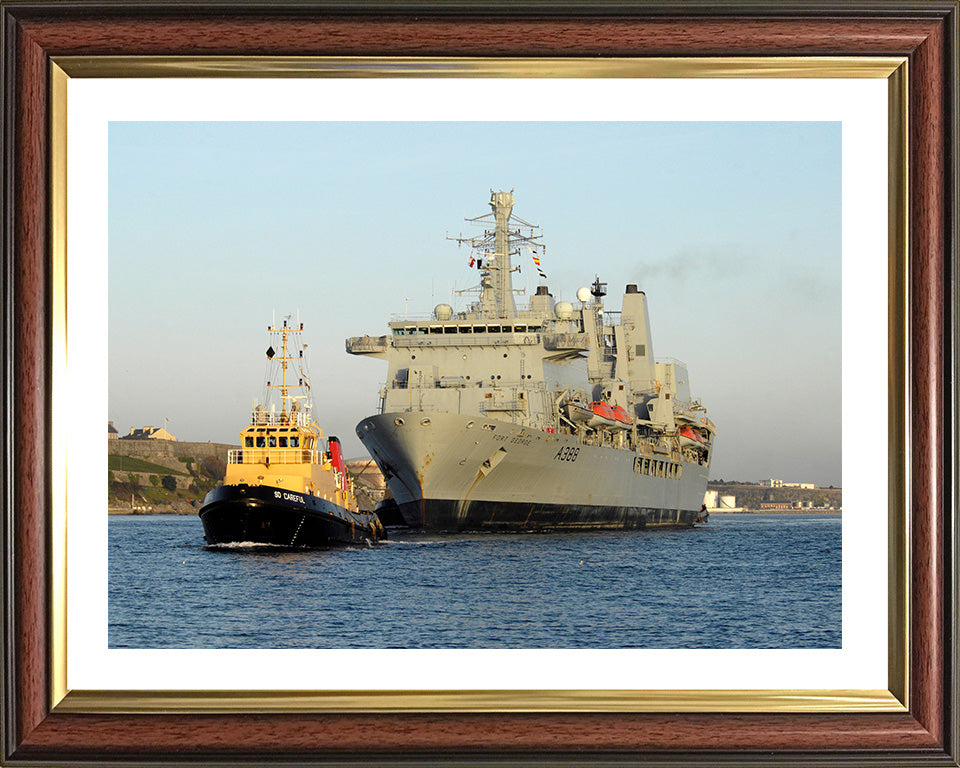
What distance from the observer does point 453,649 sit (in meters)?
4.06

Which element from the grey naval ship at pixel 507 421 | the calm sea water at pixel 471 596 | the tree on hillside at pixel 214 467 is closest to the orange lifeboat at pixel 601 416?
the grey naval ship at pixel 507 421

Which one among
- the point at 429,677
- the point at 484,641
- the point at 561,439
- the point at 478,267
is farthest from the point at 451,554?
the point at 429,677

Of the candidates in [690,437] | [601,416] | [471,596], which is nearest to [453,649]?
[471,596]

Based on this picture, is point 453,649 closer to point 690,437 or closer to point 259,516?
point 259,516

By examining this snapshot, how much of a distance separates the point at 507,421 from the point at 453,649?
2475 cm

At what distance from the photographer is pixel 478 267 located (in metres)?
33.5

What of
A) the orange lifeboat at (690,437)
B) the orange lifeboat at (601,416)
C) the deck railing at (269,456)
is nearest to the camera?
the deck railing at (269,456)

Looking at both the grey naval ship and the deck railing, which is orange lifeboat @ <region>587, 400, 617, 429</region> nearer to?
the grey naval ship

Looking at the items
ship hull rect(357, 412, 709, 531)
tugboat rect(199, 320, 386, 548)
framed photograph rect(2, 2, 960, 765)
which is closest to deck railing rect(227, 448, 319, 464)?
tugboat rect(199, 320, 386, 548)

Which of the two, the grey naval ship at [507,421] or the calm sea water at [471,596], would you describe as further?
the grey naval ship at [507,421]

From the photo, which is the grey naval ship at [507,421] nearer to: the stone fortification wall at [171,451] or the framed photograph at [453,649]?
the stone fortification wall at [171,451]

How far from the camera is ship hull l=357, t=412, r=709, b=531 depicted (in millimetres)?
27469

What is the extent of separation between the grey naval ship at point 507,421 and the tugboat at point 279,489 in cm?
442

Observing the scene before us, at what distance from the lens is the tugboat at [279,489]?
2125cm
